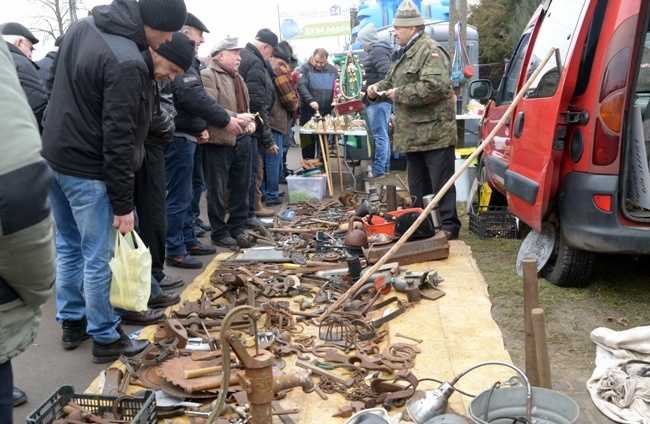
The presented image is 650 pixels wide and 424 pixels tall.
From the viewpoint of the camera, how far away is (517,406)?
2.93m

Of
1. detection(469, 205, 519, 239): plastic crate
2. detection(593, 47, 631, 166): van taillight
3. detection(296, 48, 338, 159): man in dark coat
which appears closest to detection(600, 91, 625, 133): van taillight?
detection(593, 47, 631, 166): van taillight

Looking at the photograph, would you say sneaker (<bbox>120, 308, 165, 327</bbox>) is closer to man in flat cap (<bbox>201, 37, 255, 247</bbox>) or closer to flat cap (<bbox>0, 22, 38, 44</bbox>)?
man in flat cap (<bbox>201, 37, 255, 247</bbox>)

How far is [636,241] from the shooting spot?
420 cm

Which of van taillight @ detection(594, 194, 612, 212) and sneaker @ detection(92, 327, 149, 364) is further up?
van taillight @ detection(594, 194, 612, 212)

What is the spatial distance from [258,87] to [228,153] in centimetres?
146

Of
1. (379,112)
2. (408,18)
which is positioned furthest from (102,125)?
(379,112)

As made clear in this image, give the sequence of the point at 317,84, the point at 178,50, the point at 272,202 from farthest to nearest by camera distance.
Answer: the point at 317,84 < the point at 272,202 < the point at 178,50

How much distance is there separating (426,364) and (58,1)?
20.6 meters

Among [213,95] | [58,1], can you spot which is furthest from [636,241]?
[58,1]

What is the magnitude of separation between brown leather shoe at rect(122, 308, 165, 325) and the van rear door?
301 centimetres

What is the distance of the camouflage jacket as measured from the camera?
6.48 metres

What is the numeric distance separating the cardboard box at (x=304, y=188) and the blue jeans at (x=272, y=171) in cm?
26

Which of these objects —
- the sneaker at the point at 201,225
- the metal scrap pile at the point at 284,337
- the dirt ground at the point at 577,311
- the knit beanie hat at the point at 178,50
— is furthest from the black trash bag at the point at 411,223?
the sneaker at the point at 201,225

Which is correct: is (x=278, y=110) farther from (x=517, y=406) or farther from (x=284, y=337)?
(x=517, y=406)
